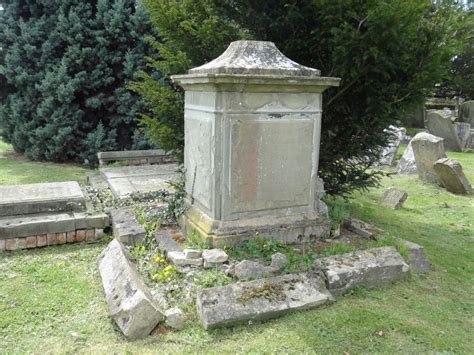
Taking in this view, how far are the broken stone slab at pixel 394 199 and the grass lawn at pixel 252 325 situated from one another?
6.41ft

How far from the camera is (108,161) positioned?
8289 millimetres

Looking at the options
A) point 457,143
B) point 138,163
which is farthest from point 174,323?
point 457,143

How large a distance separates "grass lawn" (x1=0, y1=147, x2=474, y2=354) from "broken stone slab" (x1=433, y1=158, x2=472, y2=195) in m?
3.22

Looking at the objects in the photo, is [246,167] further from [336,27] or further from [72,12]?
[72,12]

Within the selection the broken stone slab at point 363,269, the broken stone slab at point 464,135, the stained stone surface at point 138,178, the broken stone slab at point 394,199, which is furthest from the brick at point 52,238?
the broken stone slab at point 464,135

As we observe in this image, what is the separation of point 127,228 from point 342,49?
2.88 meters

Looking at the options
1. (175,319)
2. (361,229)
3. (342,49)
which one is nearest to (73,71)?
(342,49)

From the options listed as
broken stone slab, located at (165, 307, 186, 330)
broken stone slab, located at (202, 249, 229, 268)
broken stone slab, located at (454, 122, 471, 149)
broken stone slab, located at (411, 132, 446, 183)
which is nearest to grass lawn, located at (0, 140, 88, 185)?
broken stone slab, located at (202, 249, 229, 268)

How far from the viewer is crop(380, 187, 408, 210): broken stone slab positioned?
6.55 metres

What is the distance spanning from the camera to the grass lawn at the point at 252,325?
288 centimetres

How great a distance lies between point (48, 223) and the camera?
464 cm

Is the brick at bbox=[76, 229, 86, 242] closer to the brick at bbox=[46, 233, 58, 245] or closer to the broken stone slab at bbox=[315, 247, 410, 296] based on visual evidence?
the brick at bbox=[46, 233, 58, 245]

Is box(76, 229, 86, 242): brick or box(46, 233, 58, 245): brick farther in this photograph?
box(76, 229, 86, 242): brick

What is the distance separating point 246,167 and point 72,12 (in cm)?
673
